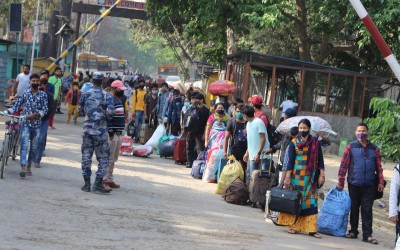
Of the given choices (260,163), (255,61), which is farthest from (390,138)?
(255,61)

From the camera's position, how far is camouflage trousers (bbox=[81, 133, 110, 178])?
13594 mm

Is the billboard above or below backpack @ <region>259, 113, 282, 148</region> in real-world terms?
above

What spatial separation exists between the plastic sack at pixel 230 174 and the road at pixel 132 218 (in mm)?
312

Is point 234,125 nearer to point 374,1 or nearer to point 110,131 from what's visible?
point 110,131

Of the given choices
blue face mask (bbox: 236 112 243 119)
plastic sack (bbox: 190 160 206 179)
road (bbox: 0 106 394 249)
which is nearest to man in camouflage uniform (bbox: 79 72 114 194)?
road (bbox: 0 106 394 249)

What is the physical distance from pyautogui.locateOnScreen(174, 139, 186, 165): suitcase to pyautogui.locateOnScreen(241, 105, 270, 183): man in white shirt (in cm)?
589

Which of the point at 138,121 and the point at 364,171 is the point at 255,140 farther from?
the point at 138,121

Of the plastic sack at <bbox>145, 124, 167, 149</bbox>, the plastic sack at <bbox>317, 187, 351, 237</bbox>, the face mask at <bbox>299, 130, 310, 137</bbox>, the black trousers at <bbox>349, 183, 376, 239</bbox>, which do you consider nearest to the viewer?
the face mask at <bbox>299, 130, 310, 137</bbox>

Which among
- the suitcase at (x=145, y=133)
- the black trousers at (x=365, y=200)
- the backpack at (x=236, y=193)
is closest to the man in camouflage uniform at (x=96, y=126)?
the backpack at (x=236, y=193)

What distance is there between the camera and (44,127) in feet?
52.9

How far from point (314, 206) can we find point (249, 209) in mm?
2297

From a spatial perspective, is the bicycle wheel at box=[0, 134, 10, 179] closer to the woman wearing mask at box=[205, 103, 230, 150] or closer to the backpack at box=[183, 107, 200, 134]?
the woman wearing mask at box=[205, 103, 230, 150]

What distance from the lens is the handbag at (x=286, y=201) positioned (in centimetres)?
1209

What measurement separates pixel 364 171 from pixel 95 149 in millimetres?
3957
